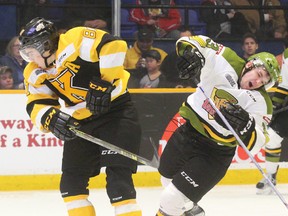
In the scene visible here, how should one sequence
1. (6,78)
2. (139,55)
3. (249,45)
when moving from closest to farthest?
(6,78) → (139,55) → (249,45)

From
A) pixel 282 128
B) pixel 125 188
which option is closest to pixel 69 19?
pixel 282 128

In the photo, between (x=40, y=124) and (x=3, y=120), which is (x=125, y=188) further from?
(x=3, y=120)

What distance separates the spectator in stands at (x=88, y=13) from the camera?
24.1ft

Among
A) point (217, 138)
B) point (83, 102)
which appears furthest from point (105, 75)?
point (217, 138)

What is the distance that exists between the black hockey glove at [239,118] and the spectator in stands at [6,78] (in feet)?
9.73

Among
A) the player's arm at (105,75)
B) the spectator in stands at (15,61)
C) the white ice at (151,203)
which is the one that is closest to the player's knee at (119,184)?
the player's arm at (105,75)

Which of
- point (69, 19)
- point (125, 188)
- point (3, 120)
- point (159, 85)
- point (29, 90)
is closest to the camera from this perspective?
point (125, 188)

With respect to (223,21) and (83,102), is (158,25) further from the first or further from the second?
(83,102)

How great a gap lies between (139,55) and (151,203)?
5.51ft

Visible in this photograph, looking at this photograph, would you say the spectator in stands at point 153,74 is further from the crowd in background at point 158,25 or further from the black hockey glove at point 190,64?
the black hockey glove at point 190,64

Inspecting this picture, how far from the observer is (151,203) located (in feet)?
19.5

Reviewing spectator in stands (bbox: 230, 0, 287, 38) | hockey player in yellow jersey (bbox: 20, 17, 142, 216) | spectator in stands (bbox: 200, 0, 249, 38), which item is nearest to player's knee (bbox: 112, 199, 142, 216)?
hockey player in yellow jersey (bbox: 20, 17, 142, 216)

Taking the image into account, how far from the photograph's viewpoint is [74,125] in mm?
4059

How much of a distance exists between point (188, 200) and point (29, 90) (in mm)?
1004
